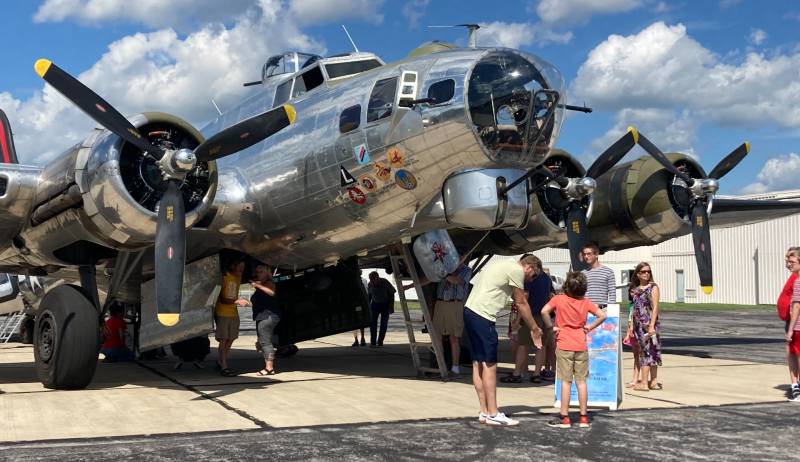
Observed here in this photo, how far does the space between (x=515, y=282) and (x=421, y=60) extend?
3194 mm

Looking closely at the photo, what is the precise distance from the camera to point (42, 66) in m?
8.33

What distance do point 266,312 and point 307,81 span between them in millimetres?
3416

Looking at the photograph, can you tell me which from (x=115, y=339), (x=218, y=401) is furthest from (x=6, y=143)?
(x=218, y=401)

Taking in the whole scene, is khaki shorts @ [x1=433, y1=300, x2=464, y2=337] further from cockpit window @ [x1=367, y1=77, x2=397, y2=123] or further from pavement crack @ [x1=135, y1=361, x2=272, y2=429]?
pavement crack @ [x1=135, y1=361, x2=272, y2=429]

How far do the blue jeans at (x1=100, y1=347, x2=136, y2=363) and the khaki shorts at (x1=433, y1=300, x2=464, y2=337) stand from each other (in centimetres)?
595

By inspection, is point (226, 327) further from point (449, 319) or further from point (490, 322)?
point (490, 322)

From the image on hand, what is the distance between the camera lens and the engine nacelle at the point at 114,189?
27.6 feet

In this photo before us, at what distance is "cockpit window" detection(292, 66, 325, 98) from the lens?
418 inches

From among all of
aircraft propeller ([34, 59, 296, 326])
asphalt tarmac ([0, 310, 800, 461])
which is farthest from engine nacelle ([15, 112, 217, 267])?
asphalt tarmac ([0, 310, 800, 461])

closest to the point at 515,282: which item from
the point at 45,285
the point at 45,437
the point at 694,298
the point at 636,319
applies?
the point at 636,319

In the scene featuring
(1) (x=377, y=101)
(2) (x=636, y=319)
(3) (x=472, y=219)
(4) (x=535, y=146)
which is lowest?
(2) (x=636, y=319)

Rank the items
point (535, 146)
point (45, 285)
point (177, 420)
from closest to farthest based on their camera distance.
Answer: point (177, 420), point (535, 146), point (45, 285)

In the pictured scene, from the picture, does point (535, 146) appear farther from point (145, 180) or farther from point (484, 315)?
point (145, 180)

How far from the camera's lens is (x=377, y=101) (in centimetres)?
886
